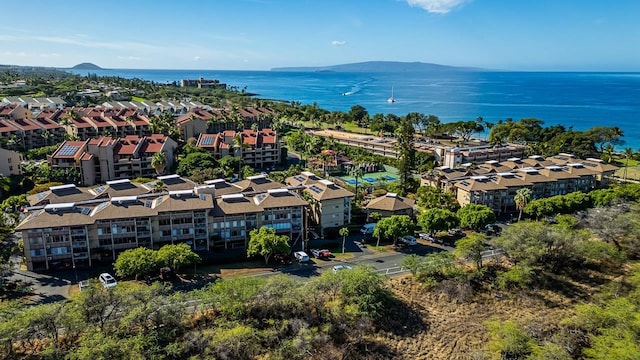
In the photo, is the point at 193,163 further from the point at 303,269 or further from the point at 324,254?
the point at 303,269

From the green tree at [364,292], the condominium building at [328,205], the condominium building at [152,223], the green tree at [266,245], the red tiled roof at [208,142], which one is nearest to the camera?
the green tree at [364,292]

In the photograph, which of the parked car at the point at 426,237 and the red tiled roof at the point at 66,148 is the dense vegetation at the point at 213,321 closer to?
the parked car at the point at 426,237

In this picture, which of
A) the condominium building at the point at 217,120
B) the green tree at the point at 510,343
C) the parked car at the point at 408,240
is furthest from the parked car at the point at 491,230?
the condominium building at the point at 217,120

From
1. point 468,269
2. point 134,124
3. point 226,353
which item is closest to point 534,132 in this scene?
point 468,269

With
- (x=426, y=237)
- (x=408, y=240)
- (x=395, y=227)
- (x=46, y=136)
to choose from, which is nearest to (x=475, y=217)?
(x=426, y=237)

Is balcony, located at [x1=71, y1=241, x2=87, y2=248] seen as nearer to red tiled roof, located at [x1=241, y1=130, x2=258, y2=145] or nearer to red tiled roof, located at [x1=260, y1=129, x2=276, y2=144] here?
red tiled roof, located at [x1=241, y1=130, x2=258, y2=145]

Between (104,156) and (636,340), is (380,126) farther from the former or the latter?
(636,340)

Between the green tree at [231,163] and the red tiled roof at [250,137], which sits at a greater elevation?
the red tiled roof at [250,137]
